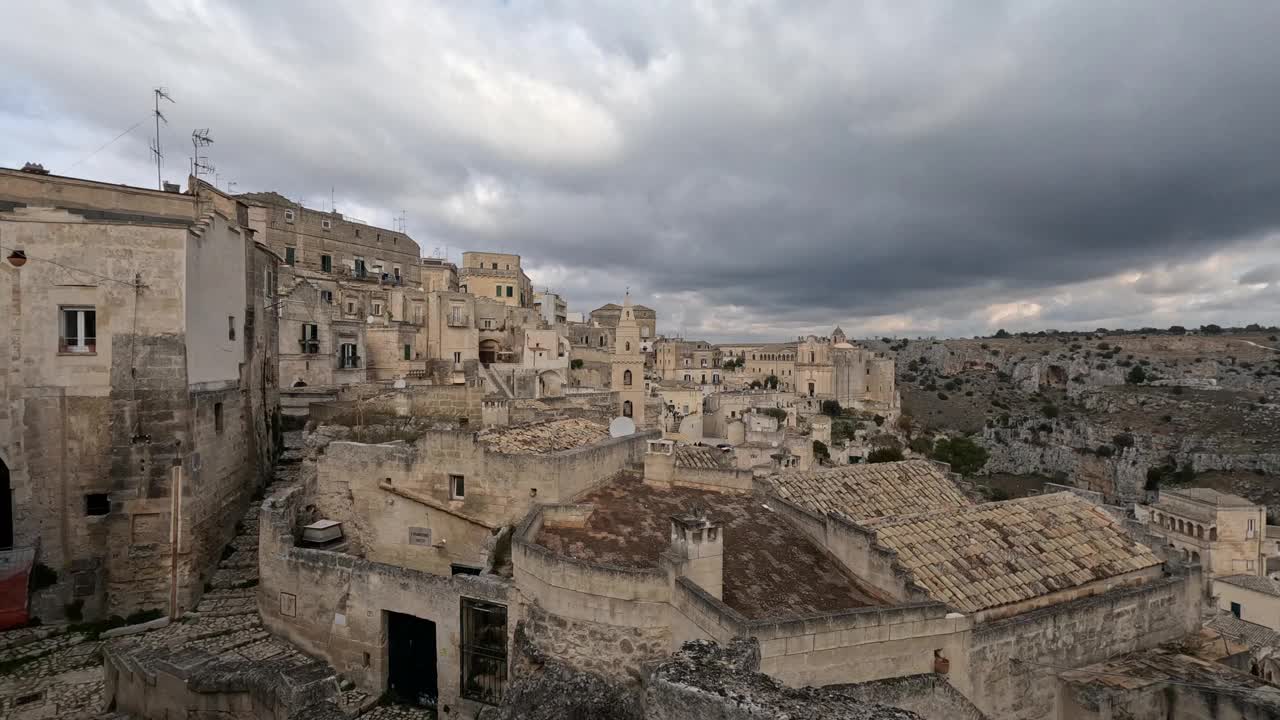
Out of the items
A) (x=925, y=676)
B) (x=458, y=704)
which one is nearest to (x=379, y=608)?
(x=458, y=704)

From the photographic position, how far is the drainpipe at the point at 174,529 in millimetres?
12320

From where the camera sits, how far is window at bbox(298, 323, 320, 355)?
95.1 feet

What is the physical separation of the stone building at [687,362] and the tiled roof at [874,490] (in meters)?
59.4

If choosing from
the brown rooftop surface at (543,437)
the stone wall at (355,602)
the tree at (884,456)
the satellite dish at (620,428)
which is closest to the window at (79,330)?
the stone wall at (355,602)

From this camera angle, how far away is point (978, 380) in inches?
4395

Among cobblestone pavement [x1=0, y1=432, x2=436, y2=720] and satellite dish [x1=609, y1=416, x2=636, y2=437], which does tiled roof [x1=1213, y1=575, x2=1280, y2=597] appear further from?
cobblestone pavement [x1=0, y1=432, x2=436, y2=720]

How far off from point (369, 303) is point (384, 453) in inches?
1158

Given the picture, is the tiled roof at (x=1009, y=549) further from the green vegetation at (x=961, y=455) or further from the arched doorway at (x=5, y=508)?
the green vegetation at (x=961, y=455)

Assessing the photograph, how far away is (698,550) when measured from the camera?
779 centimetres

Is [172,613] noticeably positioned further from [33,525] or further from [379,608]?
[379,608]

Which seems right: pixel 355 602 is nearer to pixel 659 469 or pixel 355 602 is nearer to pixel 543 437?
pixel 543 437

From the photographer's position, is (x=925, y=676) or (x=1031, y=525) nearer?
(x=925, y=676)

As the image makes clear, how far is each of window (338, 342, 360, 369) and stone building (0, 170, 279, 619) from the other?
17665mm

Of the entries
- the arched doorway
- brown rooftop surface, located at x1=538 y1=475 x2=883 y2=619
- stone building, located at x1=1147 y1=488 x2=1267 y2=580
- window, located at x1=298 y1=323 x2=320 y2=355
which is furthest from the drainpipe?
stone building, located at x1=1147 y1=488 x2=1267 y2=580
